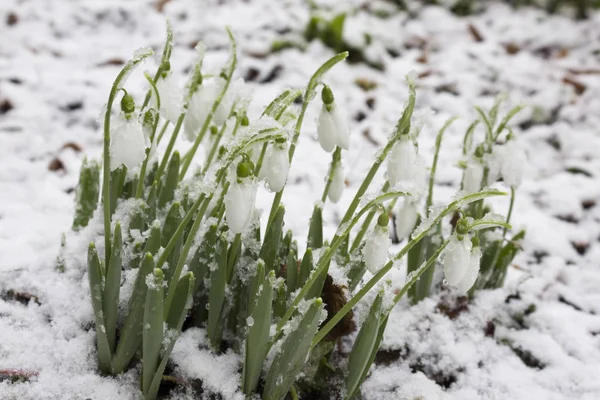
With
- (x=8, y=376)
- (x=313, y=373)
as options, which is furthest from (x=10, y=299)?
(x=313, y=373)

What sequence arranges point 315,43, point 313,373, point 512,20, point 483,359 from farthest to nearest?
point 512,20 < point 315,43 < point 483,359 < point 313,373

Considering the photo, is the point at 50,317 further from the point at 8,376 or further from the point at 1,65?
the point at 1,65

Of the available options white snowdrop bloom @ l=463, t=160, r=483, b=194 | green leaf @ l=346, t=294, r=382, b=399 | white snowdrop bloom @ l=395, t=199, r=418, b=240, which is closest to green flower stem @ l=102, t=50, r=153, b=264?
green leaf @ l=346, t=294, r=382, b=399

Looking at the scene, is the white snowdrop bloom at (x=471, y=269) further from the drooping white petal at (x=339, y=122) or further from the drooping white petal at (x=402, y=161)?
the drooping white petal at (x=339, y=122)

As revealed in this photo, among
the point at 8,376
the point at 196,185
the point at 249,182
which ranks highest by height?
the point at 249,182

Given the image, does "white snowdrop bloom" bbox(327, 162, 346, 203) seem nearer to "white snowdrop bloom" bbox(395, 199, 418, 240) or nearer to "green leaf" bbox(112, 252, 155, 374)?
"white snowdrop bloom" bbox(395, 199, 418, 240)

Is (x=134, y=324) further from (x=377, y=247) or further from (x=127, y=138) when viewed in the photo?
(x=377, y=247)

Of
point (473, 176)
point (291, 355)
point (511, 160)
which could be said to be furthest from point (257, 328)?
point (511, 160)
